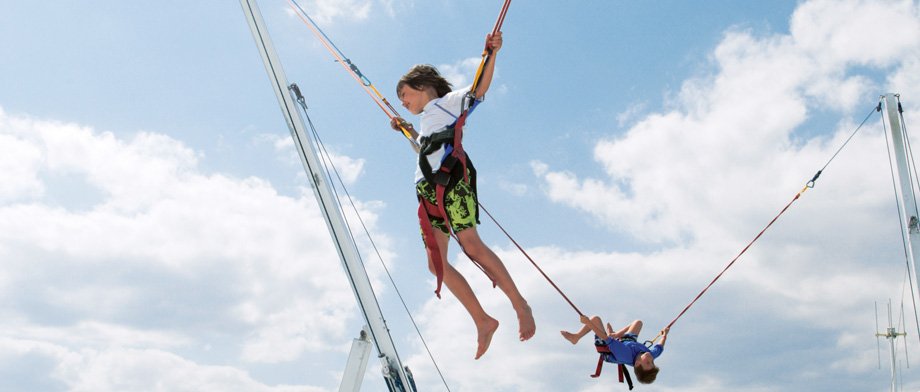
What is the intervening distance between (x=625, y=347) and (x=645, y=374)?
349 mm

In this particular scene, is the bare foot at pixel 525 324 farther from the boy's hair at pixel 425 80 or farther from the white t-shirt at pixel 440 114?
the boy's hair at pixel 425 80

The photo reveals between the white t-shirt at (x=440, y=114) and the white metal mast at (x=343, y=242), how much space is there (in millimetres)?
863

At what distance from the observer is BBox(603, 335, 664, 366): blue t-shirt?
7.25 metres

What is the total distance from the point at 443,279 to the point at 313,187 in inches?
52.8

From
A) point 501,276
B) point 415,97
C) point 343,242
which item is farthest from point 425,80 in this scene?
point 501,276

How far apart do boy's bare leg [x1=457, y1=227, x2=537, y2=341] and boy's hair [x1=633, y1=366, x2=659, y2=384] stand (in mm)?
1520

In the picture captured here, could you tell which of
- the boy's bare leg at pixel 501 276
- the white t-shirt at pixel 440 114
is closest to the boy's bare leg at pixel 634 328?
the boy's bare leg at pixel 501 276

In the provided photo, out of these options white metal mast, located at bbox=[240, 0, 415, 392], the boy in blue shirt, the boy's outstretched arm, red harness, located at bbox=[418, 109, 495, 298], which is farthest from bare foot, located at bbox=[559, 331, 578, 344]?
the boy's outstretched arm

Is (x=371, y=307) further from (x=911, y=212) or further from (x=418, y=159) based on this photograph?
(x=911, y=212)

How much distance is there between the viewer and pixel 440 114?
21.0ft

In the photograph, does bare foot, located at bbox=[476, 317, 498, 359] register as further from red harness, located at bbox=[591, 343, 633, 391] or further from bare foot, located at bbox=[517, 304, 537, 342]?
red harness, located at bbox=[591, 343, 633, 391]

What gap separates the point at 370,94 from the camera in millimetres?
8047

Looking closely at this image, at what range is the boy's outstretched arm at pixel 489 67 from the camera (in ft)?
19.7

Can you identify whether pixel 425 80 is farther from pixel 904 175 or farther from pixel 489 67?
pixel 904 175
